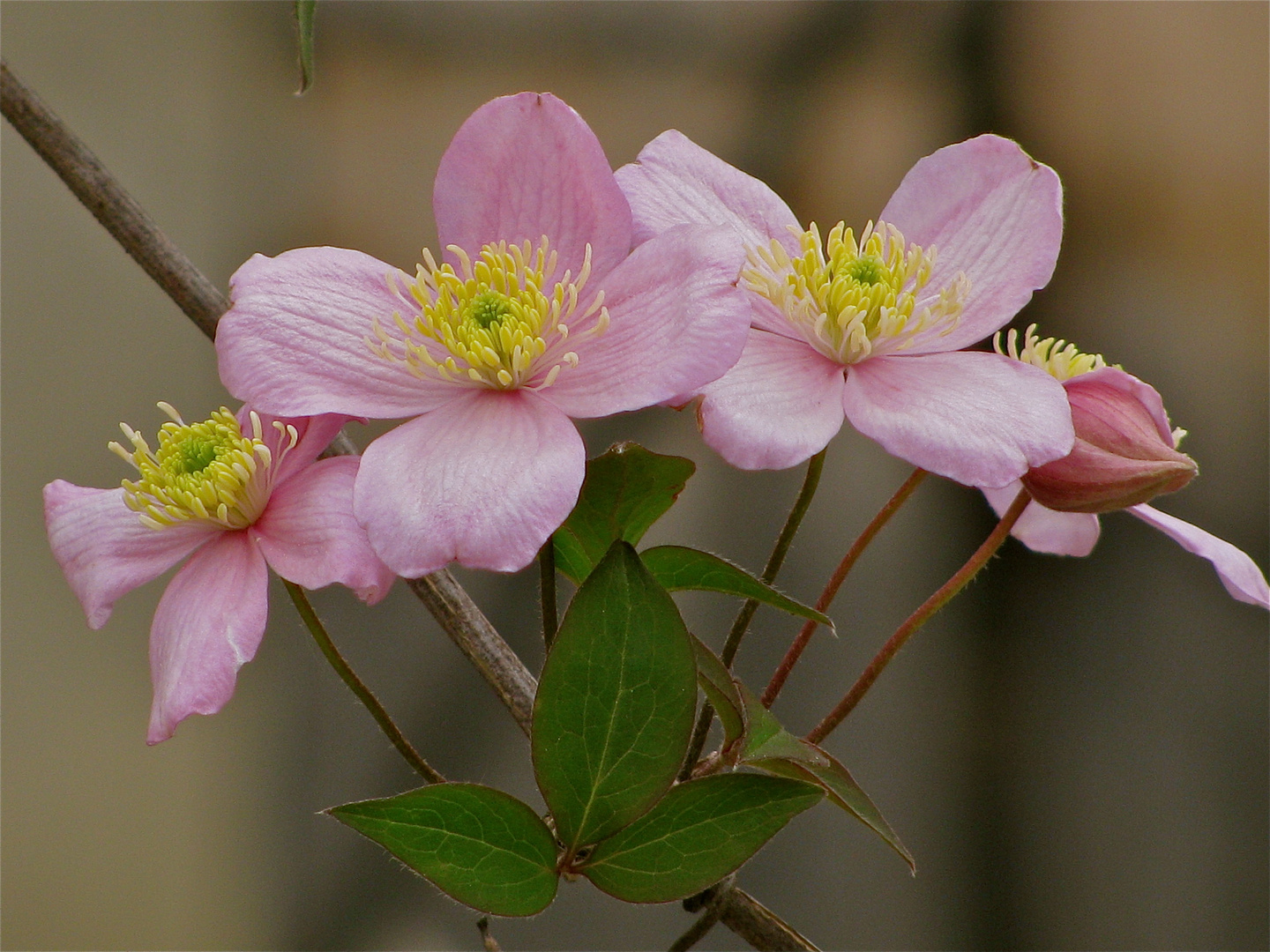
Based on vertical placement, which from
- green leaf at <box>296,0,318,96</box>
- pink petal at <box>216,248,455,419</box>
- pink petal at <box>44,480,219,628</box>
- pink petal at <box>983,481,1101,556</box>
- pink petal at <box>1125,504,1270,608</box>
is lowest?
pink petal at <box>983,481,1101,556</box>

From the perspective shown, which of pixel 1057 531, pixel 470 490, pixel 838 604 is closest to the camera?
pixel 470 490

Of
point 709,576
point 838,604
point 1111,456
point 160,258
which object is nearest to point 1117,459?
point 1111,456

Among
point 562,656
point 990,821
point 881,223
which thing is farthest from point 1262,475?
point 562,656

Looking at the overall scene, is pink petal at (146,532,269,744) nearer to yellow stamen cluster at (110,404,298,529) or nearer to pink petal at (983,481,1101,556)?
yellow stamen cluster at (110,404,298,529)

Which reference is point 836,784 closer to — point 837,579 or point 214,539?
point 837,579

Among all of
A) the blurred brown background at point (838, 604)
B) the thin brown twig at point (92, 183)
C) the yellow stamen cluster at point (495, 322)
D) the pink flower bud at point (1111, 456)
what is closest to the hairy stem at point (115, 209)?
the thin brown twig at point (92, 183)

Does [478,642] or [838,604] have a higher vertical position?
[478,642]

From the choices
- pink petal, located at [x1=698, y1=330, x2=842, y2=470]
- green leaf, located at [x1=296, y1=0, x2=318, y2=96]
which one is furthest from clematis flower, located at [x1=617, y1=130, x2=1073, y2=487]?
green leaf, located at [x1=296, y1=0, x2=318, y2=96]
